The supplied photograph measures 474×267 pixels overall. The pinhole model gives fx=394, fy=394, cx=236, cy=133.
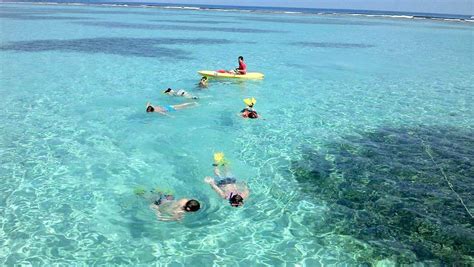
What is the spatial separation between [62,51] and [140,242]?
69.7ft

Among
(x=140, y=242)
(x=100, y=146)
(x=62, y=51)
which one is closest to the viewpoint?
(x=140, y=242)

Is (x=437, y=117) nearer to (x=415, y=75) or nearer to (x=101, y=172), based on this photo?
(x=415, y=75)

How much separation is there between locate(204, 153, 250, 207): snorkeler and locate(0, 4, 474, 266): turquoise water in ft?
0.55

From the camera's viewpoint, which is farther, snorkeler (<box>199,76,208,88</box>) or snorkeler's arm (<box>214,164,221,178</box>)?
snorkeler (<box>199,76,208,88</box>)

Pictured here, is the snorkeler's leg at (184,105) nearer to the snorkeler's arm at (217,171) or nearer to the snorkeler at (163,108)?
the snorkeler at (163,108)

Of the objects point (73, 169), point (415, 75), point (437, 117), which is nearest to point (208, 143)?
point (73, 169)

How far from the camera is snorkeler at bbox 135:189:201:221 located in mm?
6973

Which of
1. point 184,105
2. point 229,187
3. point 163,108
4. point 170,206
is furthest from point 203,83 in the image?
point 170,206

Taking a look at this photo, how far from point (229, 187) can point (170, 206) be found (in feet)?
4.52

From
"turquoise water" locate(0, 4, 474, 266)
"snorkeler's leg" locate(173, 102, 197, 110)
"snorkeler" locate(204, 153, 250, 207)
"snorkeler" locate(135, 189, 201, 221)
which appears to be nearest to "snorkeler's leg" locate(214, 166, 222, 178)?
"snorkeler" locate(204, 153, 250, 207)

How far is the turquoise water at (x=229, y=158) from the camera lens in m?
6.33

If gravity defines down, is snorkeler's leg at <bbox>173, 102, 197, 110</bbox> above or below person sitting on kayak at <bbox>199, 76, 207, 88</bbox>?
below

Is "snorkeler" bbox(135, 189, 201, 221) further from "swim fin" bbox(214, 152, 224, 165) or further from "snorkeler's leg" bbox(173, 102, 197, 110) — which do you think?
"snorkeler's leg" bbox(173, 102, 197, 110)

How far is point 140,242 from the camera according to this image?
6.30 m
